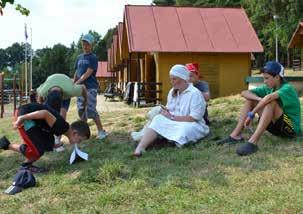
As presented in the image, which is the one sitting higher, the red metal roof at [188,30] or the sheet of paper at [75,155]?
the red metal roof at [188,30]

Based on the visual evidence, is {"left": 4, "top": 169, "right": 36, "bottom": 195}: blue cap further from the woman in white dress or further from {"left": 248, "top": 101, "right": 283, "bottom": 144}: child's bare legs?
{"left": 248, "top": 101, "right": 283, "bottom": 144}: child's bare legs

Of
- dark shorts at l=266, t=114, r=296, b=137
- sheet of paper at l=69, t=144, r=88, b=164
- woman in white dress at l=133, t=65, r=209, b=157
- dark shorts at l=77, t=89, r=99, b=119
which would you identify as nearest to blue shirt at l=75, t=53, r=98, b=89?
dark shorts at l=77, t=89, r=99, b=119

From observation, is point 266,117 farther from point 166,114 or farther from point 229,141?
point 166,114

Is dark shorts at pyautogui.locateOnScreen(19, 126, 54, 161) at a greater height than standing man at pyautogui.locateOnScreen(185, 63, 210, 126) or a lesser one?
lesser

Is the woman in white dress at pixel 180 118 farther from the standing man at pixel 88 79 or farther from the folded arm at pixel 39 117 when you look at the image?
the standing man at pixel 88 79

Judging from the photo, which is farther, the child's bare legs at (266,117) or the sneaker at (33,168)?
the sneaker at (33,168)

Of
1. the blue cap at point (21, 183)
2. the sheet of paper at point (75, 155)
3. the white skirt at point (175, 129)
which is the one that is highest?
the white skirt at point (175, 129)

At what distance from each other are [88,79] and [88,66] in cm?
20

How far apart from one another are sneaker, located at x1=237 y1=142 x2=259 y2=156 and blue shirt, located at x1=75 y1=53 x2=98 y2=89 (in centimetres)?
302

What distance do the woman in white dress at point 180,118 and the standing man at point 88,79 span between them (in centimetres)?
151

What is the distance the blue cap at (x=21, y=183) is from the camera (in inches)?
207

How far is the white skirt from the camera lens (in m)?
6.57

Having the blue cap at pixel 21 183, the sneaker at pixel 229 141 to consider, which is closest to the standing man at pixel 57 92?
the blue cap at pixel 21 183

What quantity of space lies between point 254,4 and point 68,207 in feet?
159
